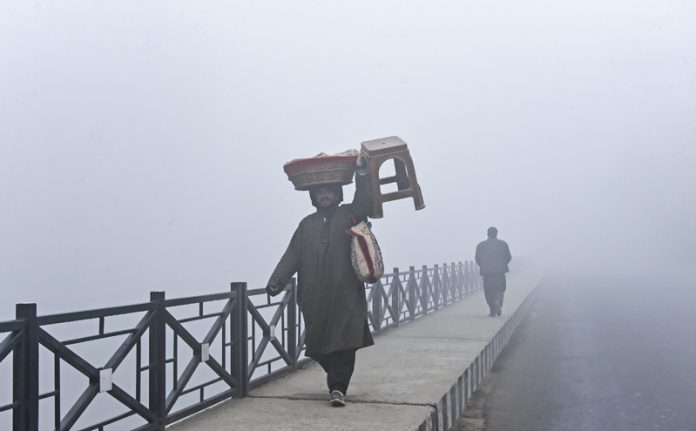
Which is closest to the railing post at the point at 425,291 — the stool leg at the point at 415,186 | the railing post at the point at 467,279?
the railing post at the point at 467,279

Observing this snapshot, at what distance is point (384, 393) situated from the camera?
6.11 m

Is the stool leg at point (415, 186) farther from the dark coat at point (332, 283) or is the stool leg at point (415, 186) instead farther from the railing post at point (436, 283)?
the railing post at point (436, 283)

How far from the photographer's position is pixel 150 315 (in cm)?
500

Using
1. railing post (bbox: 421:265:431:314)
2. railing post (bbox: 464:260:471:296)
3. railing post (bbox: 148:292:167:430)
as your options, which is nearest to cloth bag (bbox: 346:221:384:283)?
railing post (bbox: 148:292:167:430)

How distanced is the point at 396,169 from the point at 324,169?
0.73m

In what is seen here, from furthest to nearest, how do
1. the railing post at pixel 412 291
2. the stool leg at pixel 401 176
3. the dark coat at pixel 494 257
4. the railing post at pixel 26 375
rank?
the railing post at pixel 412 291
the dark coat at pixel 494 257
the stool leg at pixel 401 176
the railing post at pixel 26 375

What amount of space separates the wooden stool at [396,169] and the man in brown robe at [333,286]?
3.1 inches

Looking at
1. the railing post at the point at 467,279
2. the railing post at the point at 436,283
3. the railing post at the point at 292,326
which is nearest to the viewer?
the railing post at the point at 292,326

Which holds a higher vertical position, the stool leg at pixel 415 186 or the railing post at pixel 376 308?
the stool leg at pixel 415 186

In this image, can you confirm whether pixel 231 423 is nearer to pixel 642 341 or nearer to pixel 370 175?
pixel 370 175

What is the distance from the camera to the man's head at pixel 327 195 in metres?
5.61

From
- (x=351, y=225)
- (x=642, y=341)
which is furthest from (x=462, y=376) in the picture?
(x=642, y=341)

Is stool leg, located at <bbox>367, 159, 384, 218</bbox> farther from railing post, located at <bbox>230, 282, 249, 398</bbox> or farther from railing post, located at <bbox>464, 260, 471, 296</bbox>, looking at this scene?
railing post, located at <bbox>464, 260, 471, 296</bbox>

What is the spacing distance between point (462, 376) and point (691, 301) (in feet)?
50.5
